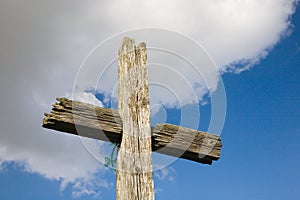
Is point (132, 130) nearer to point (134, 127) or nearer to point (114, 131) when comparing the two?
point (134, 127)

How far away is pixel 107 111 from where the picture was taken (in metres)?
4.09

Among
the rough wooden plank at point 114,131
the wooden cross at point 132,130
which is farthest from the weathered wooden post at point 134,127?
the rough wooden plank at point 114,131

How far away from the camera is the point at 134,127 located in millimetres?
4133

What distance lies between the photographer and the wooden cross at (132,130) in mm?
3873

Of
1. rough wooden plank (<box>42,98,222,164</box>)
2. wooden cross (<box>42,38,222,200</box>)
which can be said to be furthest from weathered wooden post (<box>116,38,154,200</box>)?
rough wooden plank (<box>42,98,222,164</box>)

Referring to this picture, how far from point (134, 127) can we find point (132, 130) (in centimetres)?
4

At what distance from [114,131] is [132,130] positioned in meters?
0.19

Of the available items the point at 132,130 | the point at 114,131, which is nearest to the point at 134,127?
the point at 132,130

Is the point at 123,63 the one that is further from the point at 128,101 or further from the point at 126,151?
the point at 126,151

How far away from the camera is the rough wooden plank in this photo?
3850 mm

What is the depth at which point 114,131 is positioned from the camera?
4.03 meters

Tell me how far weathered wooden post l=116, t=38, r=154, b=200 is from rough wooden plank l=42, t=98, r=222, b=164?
0.12 m

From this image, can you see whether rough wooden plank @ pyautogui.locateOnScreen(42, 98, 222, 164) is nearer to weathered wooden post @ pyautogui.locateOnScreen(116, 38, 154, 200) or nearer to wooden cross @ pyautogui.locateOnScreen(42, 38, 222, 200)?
wooden cross @ pyautogui.locateOnScreen(42, 38, 222, 200)

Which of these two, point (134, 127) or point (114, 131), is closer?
point (114, 131)
